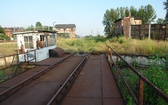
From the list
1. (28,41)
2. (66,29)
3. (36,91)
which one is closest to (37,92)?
(36,91)

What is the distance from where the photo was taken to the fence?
26.0m

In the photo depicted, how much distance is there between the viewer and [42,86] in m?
5.67

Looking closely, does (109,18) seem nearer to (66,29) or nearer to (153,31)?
(66,29)

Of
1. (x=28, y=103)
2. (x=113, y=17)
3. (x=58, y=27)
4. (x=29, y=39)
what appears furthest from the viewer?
(x=58, y=27)

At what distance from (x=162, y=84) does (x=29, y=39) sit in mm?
8767

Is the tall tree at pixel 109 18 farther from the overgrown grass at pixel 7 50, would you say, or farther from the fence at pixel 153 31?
the overgrown grass at pixel 7 50

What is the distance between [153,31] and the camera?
89.0ft

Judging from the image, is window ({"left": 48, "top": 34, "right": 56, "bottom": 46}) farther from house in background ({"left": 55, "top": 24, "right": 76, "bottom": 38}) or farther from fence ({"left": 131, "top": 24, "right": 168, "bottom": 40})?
house in background ({"left": 55, "top": 24, "right": 76, "bottom": 38})

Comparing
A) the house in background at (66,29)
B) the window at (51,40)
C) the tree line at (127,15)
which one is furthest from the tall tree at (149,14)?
the window at (51,40)

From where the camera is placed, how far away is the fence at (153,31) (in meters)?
26.0

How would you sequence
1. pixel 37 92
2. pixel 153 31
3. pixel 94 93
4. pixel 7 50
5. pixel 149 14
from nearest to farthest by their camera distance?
pixel 94 93, pixel 37 92, pixel 7 50, pixel 153 31, pixel 149 14

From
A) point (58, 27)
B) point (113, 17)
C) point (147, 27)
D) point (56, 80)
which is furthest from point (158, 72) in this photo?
point (58, 27)

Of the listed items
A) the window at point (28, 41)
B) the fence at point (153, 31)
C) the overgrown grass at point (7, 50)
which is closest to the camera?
the window at point (28, 41)

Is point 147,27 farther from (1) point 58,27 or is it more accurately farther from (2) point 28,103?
(1) point 58,27
